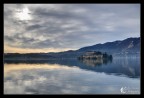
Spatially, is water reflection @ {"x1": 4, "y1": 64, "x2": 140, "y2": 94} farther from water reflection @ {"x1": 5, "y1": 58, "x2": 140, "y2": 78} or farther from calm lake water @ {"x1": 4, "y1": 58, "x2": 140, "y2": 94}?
water reflection @ {"x1": 5, "y1": 58, "x2": 140, "y2": 78}

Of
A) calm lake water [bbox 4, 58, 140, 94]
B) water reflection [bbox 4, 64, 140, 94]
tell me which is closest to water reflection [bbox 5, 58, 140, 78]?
calm lake water [bbox 4, 58, 140, 94]

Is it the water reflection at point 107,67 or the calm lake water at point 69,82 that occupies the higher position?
the calm lake water at point 69,82

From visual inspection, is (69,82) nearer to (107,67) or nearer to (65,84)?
(65,84)

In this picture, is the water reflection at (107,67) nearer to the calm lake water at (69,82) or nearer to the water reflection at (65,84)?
the calm lake water at (69,82)

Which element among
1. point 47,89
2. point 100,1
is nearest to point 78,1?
point 100,1

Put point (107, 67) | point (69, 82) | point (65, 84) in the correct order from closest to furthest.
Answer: point (65, 84) < point (69, 82) < point (107, 67)

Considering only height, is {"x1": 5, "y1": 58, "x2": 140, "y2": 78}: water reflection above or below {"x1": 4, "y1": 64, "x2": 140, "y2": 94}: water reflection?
below

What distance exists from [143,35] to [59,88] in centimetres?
543

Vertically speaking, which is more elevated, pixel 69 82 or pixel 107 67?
pixel 69 82

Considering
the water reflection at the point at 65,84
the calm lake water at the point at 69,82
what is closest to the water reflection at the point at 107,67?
the calm lake water at the point at 69,82

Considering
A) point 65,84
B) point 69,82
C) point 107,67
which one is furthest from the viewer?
point 107,67

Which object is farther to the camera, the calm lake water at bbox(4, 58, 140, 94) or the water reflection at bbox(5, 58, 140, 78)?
the water reflection at bbox(5, 58, 140, 78)

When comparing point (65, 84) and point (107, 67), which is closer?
point (65, 84)

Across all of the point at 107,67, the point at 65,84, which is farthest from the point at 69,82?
the point at 107,67
